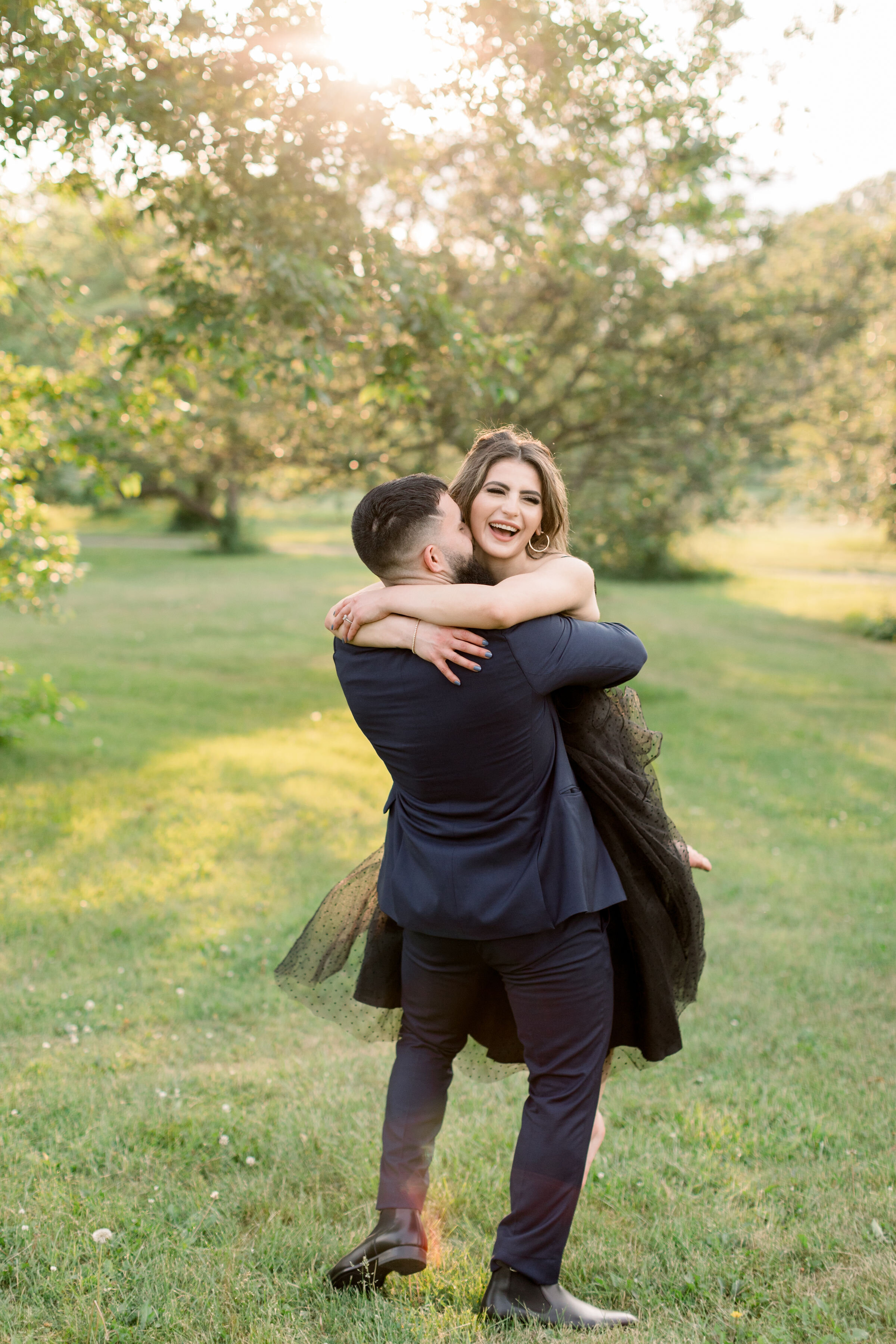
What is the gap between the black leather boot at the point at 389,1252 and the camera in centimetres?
266

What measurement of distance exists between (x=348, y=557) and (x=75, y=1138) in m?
29.9

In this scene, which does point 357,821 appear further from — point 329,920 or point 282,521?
point 282,521

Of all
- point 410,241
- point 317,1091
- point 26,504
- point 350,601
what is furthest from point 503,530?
point 410,241

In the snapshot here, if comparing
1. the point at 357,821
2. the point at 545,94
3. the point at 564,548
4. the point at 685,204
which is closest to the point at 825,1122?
the point at 564,548

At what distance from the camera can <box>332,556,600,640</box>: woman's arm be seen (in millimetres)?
2322

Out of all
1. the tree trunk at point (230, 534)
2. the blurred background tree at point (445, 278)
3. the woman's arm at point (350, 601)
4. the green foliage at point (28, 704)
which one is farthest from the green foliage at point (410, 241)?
the tree trunk at point (230, 534)

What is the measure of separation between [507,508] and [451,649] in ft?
1.48

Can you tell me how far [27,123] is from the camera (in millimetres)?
4727

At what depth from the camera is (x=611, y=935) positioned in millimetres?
2893

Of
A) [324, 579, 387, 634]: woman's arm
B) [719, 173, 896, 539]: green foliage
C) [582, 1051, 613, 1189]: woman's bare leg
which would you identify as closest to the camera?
[324, 579, 387, 634]: woman's arm

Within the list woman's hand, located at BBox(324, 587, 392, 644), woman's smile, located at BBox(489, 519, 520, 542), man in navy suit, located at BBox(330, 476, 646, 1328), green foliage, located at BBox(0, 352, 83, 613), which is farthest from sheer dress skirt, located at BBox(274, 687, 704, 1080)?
green foliage, located at BBox(0, 352, 83, 613)

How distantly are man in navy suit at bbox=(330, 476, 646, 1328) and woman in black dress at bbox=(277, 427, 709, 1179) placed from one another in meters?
0.08

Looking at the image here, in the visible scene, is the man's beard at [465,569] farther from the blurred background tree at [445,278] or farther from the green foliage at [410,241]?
the green foliage at [410,241]

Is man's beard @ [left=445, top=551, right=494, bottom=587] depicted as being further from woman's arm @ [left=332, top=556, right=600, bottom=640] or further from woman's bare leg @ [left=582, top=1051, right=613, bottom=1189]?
woman's bare leg @ [left=582, top=1051, right=613, bottom=1189]
